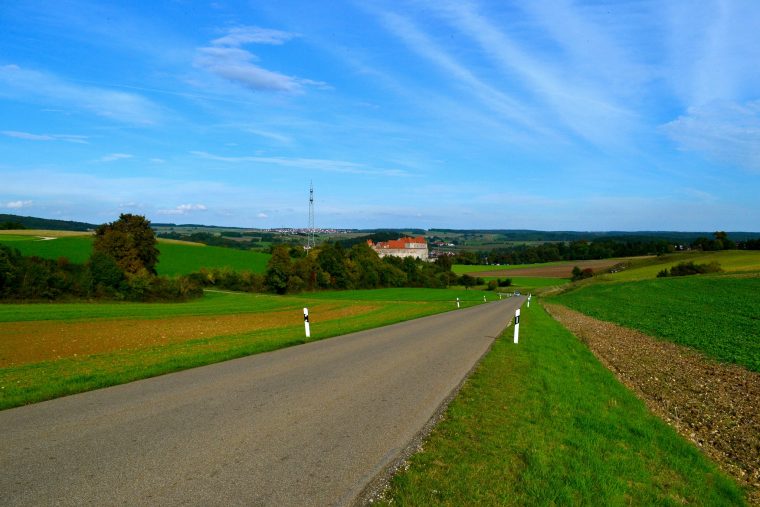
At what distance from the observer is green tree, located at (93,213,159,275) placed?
58531 millimetres

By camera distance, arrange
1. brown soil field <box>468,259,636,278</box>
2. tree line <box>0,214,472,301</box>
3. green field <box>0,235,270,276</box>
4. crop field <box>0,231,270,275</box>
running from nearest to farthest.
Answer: tree line <box>0,214,472,301</box>, green field <box>0,235,270,276</box>, crop field <box>0,231,270,275</box>, brown soil field <box>468,259,636,278</box>

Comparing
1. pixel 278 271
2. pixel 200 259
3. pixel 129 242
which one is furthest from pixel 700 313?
pixel 200 259

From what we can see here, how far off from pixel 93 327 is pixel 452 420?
2726 cm

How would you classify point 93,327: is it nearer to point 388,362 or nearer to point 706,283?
point 388,362

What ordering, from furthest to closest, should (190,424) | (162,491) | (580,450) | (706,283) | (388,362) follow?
(706,283) → (388,362) → (190,424) → (580,450) → (162,491)

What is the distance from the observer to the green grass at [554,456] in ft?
17.8

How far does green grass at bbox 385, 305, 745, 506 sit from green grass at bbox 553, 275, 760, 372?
8.91 metres

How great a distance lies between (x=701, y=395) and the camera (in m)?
11.4

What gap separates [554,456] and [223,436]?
4.33 metres

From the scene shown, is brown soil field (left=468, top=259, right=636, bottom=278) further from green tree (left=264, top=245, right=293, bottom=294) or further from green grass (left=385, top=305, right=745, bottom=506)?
green grass (left=385, top=305, right=745, bottom=506)

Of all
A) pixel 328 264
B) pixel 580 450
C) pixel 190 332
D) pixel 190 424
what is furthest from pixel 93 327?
pixel 328 264

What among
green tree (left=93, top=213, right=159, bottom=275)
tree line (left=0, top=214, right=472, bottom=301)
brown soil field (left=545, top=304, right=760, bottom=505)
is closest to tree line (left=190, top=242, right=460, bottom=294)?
tree line (left=0, top=214, right=472, bottom=301)

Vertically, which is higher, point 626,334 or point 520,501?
point 520,501

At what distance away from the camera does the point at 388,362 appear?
13.1 m
